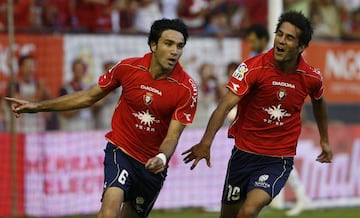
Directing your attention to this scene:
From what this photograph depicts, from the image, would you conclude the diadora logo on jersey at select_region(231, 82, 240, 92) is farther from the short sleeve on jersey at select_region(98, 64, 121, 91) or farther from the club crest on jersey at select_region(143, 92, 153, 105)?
the short sleeve on jersey at select_region(98, 64, 121, 91)

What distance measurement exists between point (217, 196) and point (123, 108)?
7.22m

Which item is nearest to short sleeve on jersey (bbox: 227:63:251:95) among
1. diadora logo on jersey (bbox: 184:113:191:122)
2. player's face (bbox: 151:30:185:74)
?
diadora logo on jersey (bbox: 184:113:191:122)

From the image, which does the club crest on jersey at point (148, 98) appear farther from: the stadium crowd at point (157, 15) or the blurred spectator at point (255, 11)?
the blurred spectator at point (255, 11)

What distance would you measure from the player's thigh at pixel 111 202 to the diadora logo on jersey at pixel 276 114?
→ 1.68 metres

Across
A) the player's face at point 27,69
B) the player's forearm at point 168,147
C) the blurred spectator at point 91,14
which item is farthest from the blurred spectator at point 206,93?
the player's forearm at point 168,147

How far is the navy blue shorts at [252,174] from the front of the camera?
10.3 m

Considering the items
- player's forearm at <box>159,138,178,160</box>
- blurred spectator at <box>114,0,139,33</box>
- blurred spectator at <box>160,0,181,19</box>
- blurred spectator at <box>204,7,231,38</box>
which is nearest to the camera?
player's forearm at <box>159,138,178,160</box>

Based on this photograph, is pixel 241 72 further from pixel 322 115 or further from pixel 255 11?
pixel 255 11

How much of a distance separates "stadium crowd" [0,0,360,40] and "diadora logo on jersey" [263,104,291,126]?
6528 millimetres

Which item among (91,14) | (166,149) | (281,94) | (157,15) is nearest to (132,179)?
(166,149)

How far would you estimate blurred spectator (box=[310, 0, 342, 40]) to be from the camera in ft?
66.2

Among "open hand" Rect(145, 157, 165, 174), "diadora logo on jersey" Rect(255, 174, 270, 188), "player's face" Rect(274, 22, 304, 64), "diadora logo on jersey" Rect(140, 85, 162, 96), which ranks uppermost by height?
"player's face" Rect(274, 22, 304, 64)

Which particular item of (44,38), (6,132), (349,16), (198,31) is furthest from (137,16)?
(349,16)

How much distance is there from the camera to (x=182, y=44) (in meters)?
9.97
